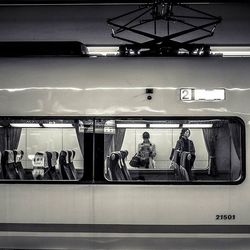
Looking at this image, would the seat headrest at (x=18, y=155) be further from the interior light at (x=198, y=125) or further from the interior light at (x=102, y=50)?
the interior light at (x=198, y=125)

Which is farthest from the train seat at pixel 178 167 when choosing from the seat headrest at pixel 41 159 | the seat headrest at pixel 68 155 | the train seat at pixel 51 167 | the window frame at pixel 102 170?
the seat headrest at pixel 41 159

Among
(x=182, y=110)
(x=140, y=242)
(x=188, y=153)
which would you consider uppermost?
(x=182, y=110)

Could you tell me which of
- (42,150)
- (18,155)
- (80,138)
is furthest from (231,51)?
(18,155)

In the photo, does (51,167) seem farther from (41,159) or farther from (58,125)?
(58,125)

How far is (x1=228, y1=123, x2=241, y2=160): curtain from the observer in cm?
524

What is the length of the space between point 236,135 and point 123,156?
1.35 meters

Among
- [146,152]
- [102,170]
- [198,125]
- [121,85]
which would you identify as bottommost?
[102,170]

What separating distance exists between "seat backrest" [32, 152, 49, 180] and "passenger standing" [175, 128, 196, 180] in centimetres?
158

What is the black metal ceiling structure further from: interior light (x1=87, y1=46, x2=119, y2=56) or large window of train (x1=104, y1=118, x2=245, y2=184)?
large window of train (x1=104, y1=118, x2=245, y2=184)

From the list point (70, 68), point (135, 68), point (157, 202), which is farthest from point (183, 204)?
point (70, 68)

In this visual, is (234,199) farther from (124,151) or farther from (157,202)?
(124,151)

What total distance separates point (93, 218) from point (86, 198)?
25 cm

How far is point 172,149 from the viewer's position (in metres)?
5.32

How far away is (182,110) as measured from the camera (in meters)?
5.32
